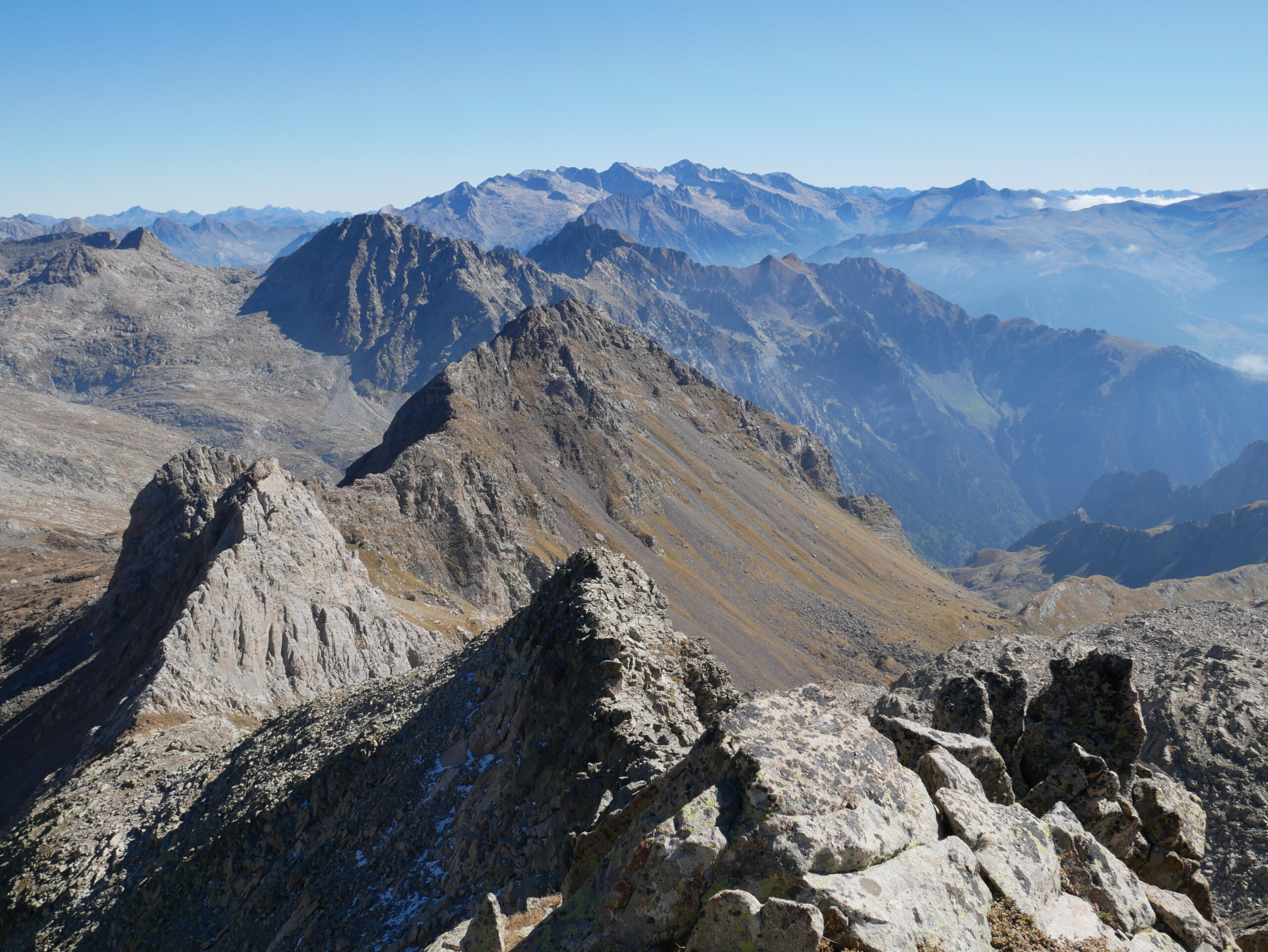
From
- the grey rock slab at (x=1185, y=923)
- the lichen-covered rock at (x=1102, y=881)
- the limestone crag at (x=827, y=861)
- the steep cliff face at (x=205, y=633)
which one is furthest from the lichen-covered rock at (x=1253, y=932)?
the steep cliff face at (x=205, y=633)

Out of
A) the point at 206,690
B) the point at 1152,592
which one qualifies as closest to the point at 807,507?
the point at 1152,592

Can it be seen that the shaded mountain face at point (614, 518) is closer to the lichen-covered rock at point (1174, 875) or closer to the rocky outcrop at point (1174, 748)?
the rocky outcrop at point (1174, 748)

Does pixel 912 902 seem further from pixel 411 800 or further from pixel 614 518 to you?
pixel 614 518

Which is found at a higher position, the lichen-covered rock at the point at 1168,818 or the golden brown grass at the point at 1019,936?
the golden brown grass at the point at 1019,936

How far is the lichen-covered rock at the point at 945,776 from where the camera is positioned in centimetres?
1491

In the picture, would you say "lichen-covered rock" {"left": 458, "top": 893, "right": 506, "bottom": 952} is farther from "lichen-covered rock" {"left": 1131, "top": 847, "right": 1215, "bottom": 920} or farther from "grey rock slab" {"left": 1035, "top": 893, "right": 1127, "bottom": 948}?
"lichen-covered rock" {"left": 1131, "top": 847, "right": 1215, "bottom": 920}

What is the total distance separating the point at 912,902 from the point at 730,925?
320 centimetres

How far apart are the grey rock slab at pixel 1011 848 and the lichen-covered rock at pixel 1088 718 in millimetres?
8824

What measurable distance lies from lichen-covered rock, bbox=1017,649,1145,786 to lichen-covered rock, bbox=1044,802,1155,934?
7099mm

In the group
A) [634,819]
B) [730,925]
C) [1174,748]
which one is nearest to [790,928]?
[730,925]

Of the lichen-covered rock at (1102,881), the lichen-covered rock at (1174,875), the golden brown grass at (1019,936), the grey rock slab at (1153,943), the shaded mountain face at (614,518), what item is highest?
the golden brown grass at (1019,936)

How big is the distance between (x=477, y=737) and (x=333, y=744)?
9.29 m

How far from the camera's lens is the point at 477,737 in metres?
27.2

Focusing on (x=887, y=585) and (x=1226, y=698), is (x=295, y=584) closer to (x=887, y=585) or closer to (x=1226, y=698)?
(x=1226, y=698)
